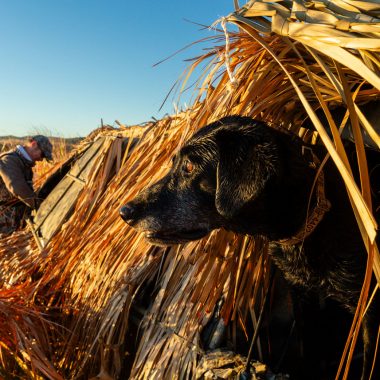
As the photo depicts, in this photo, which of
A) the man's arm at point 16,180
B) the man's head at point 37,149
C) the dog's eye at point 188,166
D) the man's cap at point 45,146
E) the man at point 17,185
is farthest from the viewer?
the man's cap at point 45,146

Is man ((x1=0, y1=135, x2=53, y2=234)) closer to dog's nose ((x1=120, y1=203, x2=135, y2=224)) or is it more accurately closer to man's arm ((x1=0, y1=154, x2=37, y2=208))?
man's arm ((x1=0, y1=154, x2=37, y2=208))

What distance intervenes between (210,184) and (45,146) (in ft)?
21.0

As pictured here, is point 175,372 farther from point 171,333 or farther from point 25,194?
point 25,194

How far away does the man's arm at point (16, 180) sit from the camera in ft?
19.0

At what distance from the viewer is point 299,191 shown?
69.6 inches

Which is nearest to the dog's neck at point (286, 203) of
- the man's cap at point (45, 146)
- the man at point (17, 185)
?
the man at point (17, 185)

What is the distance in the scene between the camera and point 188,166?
1.92 meters

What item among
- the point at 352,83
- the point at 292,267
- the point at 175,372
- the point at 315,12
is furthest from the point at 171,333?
the point at 315,12

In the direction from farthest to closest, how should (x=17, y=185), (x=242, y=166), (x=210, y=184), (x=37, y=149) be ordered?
(x=37, y=149) → (x=17, y=185) → (x=210, y=184) → (x=242, y=166)

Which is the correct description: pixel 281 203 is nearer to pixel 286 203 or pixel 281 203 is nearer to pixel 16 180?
pixel 286 203

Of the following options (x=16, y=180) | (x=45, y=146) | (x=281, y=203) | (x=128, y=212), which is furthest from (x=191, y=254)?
(x=45, y=146)

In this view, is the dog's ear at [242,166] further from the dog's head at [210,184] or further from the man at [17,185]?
the man at [17,185]

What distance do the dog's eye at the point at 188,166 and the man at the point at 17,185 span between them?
12.9ft

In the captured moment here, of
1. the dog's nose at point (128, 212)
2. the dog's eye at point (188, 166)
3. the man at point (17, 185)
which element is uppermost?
the dog's eye at point (188, 166)
